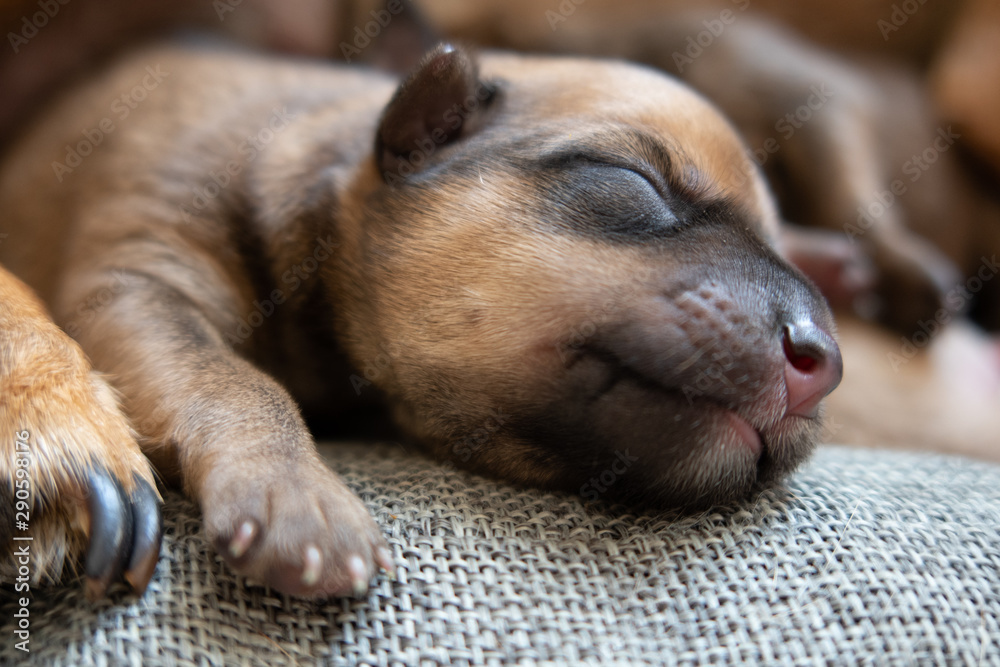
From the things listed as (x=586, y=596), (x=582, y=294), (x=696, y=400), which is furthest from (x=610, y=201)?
(x=586, y=596)

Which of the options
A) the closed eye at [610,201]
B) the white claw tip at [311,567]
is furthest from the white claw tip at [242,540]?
the closed eye at [610,201]

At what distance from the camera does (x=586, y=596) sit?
5.22ft

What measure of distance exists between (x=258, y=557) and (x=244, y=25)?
3336mm

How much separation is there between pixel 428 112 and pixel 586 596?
4.57ft

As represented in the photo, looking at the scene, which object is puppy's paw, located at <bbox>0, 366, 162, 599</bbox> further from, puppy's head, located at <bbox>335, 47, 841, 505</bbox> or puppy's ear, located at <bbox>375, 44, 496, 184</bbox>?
puppy's ear, located at <bbox>375, 44, 496, 184</bbox>

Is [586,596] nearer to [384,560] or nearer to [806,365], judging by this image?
[384,560]

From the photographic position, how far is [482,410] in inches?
75.9

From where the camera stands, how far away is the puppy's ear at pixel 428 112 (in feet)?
7.08

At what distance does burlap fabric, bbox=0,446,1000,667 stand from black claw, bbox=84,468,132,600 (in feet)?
0.22

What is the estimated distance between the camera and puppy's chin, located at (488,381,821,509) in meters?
1.71

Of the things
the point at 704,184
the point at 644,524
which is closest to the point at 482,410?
the point at 644,524

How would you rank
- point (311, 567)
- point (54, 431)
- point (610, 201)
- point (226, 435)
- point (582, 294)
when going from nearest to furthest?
1. point (311, 567)
2. point (54, 431)
3. point (226, 435)
4. point (582, 294)
5. point (610, 201)

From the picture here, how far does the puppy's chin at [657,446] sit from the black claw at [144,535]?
814mm

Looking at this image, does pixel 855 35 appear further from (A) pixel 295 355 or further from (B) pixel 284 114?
(A) pixel 295 355
